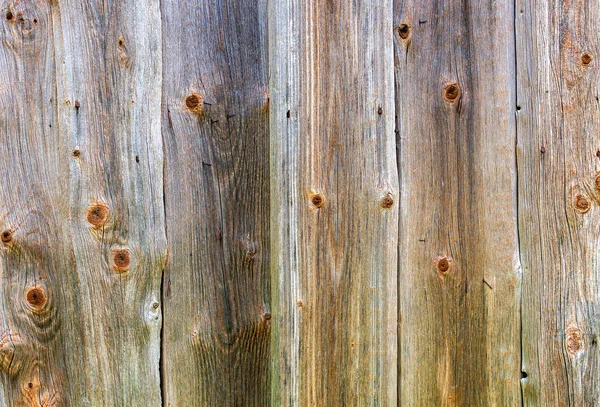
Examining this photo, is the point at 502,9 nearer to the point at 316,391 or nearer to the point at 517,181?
the point at 517,181

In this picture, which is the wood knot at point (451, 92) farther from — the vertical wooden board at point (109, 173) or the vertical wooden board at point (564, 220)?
the vertical wooden board at point (109, 173)

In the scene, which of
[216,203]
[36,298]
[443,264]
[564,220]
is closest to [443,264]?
[443,264]

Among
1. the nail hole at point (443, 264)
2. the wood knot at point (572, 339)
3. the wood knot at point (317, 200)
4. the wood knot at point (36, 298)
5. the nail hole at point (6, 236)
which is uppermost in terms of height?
the wood knot at point (317, 200)

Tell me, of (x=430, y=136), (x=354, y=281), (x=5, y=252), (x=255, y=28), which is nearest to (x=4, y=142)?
(x=5, y=252)

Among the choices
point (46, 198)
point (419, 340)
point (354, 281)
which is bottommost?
point (419, 340)

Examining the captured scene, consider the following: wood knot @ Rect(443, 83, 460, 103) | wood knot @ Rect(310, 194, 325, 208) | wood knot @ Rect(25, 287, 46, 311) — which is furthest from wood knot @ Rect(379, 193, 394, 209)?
wood knot @ Rect(25, 287, 46, 311)

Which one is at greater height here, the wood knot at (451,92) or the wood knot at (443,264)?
the wood knot at (451,92)

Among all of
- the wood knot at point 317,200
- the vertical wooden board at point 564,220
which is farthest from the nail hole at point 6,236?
the vertical wooden board at point 564,220

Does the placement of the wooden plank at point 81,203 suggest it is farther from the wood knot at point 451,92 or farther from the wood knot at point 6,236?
the wood knot at point 451,92
